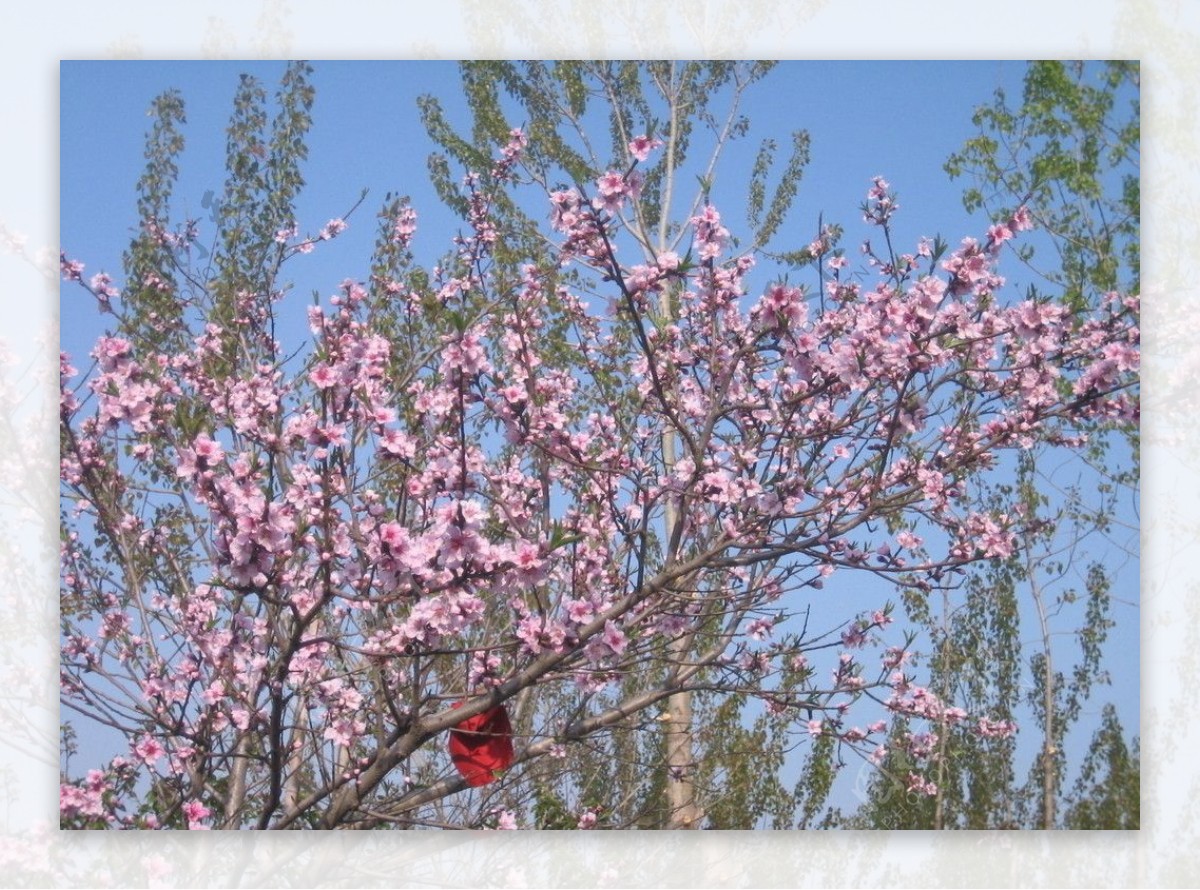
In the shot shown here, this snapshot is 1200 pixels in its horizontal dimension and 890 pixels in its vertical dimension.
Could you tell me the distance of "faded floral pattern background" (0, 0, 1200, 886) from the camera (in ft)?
8.98

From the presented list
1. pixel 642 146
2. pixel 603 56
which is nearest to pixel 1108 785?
pixel 642 146

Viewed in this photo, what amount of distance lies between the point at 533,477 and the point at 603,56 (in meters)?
0.91

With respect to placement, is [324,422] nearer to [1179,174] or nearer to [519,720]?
[519,720]

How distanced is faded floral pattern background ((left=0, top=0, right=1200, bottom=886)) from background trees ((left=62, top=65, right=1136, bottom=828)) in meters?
0.08

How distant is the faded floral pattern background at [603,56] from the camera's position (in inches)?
108

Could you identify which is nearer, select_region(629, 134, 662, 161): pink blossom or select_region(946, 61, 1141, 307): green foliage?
select_region(629, 134, 662, 161): pink blossom

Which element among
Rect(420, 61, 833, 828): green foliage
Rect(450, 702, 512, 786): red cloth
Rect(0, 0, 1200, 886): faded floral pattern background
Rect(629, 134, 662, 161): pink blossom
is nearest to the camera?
Rect(629, 134, 662, 161): pink blossom

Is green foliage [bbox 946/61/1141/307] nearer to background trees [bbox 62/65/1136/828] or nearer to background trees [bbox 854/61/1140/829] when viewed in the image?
background trees [bbox 854/61/1140/829]

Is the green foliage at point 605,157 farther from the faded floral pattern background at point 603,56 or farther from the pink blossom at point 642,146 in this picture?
the pink blossom at point 642,146

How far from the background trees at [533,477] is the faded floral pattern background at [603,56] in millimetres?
80

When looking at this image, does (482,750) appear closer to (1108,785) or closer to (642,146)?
(642,146)

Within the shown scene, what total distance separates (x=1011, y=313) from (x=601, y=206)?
79 centimetres

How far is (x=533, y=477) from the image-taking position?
2.81 meters

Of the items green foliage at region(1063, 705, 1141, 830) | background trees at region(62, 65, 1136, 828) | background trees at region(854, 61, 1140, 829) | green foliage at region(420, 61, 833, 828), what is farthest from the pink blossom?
green foliage at region(1063, 705, 1141, 830)
